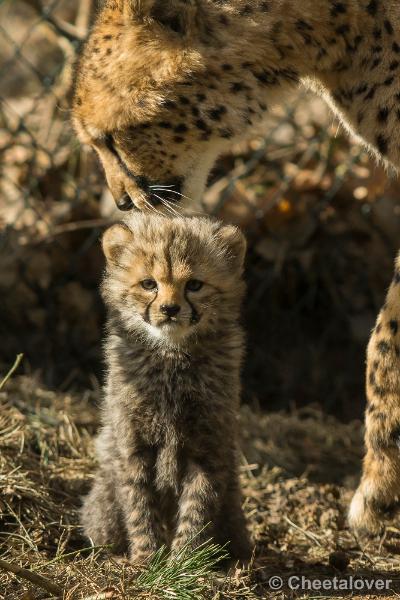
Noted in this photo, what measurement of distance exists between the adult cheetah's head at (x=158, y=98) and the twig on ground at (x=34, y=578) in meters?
1.38

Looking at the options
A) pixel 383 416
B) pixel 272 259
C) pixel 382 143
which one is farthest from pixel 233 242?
pixel 272 259

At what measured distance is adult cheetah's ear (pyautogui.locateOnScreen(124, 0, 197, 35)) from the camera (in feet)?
11.5

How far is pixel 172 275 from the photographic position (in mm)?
3340

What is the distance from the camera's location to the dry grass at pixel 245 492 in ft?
10.7

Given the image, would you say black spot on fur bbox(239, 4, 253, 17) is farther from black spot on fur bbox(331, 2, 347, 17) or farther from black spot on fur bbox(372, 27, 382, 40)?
black spot on fur bbox(372, 27, 382, 40)

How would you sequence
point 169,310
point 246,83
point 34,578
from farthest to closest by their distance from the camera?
1. point 246,83
2. point 169,310
3. point 34,578

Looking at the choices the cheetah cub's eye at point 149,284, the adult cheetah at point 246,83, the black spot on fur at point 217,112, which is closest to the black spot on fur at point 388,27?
the adult cheetah at point 246,83

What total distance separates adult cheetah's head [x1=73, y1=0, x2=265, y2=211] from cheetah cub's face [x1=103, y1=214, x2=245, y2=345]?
0.28 metres

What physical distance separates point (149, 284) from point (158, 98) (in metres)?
0.68

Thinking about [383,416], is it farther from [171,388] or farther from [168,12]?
[168,12]

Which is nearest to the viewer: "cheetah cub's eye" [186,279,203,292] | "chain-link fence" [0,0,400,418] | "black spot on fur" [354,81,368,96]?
"cheetah cub's eye" [186,279,203,292]

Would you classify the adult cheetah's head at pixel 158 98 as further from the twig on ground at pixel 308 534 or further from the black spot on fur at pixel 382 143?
the twig on ground at pixel 308 534

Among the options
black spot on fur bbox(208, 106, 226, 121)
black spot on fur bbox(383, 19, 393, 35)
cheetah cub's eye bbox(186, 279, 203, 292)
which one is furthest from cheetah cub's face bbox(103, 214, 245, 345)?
black spot on fur bbox(383, 19, 393, 35)

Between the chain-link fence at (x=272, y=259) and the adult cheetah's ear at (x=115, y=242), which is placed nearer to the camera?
the adult cheetah's ear at (x=115, y=242)
